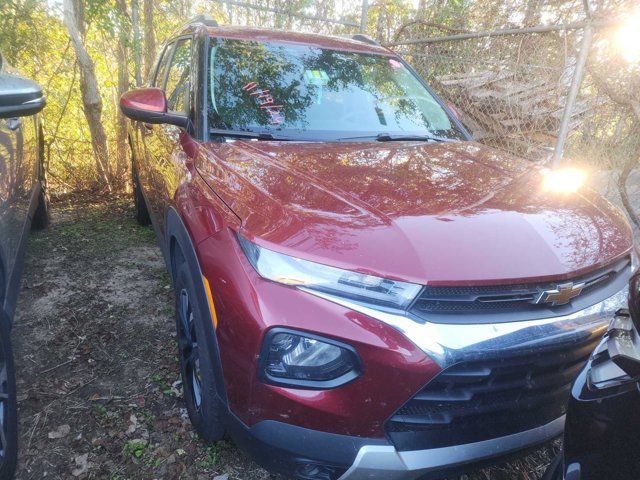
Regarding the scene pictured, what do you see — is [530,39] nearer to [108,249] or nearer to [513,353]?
[513,353]

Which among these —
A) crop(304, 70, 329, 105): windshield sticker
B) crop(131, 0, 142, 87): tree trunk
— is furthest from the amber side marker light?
crop(131, 0, 142, 87): tree trunk

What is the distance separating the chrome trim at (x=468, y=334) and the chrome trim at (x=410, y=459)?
312 millimetres

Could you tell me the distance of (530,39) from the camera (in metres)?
4.18

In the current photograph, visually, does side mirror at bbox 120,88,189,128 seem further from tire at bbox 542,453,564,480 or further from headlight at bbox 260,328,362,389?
tire at bbox 542,453,564,480

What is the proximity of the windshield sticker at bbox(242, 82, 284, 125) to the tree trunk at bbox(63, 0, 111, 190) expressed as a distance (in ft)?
10.2

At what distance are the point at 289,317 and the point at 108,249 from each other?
3.15 m

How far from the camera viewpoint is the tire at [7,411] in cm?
175

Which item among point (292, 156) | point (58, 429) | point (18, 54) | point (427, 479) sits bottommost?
point (58, 429)

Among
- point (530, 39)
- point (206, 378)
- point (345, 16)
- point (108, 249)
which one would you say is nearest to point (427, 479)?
point (206, 378)

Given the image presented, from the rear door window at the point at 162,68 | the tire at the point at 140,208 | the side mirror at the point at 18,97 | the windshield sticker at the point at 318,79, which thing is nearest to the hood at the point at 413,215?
the windshield sticker at the point at 318,79

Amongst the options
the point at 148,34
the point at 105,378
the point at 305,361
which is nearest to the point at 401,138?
the point at 305,361

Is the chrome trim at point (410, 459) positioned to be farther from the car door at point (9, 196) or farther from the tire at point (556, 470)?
the car door at point (9, 196)

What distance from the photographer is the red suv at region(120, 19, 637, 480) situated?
1334mm

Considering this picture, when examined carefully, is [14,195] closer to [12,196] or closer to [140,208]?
[12,196]
